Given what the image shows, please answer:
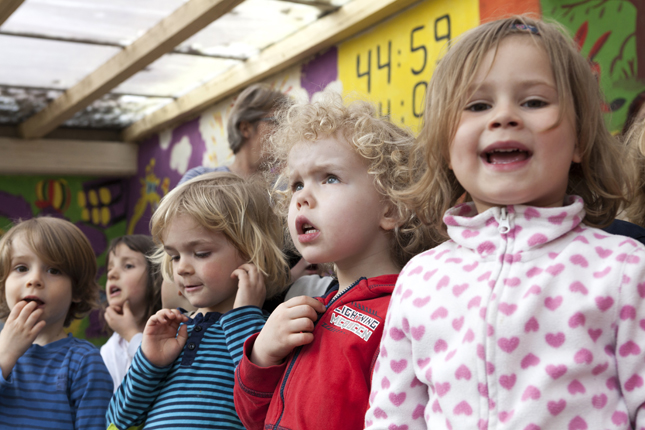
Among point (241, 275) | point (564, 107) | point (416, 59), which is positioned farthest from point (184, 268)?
point (416, 59)

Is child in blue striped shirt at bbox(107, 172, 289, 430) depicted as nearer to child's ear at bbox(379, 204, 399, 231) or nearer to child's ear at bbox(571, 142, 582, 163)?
child's ear at bbox(379, 204, 399, 231)

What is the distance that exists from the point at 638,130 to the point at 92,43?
359 cm

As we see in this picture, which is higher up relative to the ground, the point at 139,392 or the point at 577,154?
the point at 577,154

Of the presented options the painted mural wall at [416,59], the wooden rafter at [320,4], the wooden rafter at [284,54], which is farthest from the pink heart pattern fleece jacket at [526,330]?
the wooden rafter at [320,4]

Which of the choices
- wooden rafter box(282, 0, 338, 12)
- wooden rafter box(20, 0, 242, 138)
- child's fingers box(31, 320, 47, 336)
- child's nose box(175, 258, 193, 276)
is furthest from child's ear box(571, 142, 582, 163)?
wooden rafter box(282, 0, 338, 12)

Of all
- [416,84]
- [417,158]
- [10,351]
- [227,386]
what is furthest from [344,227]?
[416,84]

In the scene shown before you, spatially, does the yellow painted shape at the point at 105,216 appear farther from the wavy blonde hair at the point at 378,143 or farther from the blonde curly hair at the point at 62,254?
the wavy blonde hair at the point at 378,143

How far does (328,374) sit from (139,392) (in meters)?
0.63

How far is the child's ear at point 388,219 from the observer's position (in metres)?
1.23

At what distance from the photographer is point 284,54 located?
405cm

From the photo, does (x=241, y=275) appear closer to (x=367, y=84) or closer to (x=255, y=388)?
(x=255, y=388)

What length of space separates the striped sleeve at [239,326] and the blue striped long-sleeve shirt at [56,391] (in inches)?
22.8

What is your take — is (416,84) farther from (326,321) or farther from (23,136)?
(23,136)

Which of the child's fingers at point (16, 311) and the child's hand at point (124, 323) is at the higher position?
the child's fingers at point (16, 311)
